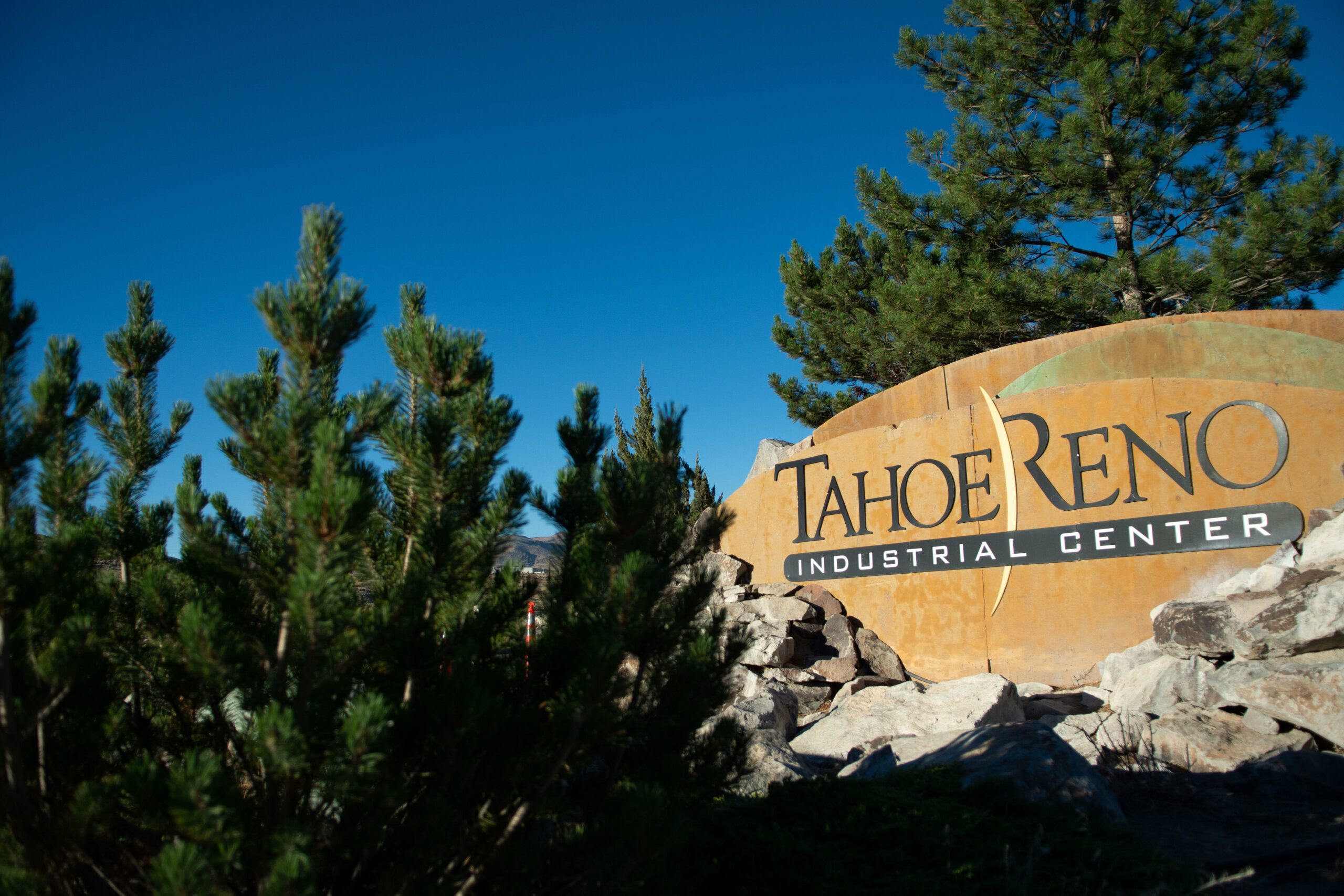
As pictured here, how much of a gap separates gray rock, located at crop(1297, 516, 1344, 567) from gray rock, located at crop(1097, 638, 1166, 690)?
122 centimetres

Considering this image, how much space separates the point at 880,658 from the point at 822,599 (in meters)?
0.91

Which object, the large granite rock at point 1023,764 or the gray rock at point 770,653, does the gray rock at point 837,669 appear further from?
the large granite rock at point 1023,764

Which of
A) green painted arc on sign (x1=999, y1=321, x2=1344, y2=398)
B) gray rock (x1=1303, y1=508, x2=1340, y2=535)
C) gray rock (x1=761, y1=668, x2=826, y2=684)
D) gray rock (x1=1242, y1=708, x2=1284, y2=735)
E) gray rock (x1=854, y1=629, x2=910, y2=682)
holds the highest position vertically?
green painted arc on sign (x1=999, y1=321, x2=1344, y2=398)

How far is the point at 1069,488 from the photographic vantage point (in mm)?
7723

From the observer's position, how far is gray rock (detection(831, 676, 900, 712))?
7281 mm

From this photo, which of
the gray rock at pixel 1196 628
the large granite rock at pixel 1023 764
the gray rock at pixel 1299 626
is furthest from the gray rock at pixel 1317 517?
the large granite rock at pixel 1023 764

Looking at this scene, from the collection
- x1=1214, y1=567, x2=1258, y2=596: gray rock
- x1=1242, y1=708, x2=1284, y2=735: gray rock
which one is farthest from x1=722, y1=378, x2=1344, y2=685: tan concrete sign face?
x1=1242, y1=708, x2=1284, y2=735: gray rock

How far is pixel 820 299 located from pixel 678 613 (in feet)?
43.0

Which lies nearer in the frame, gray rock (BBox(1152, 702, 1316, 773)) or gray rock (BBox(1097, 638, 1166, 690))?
gray rock (BBox(1152, 702, 1316, 773))

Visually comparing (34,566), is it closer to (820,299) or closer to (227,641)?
(227,641)

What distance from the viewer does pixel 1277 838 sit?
3.75 meters

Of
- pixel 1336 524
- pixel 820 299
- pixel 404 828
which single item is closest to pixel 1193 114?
pixel 820 299

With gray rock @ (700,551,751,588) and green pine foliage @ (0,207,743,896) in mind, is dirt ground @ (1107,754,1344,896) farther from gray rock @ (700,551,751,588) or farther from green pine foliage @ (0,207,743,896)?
gray rock @ (700,551,751,588)

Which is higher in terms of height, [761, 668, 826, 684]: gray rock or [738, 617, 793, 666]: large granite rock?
[738, 617, 793, 666]: large granite rock
